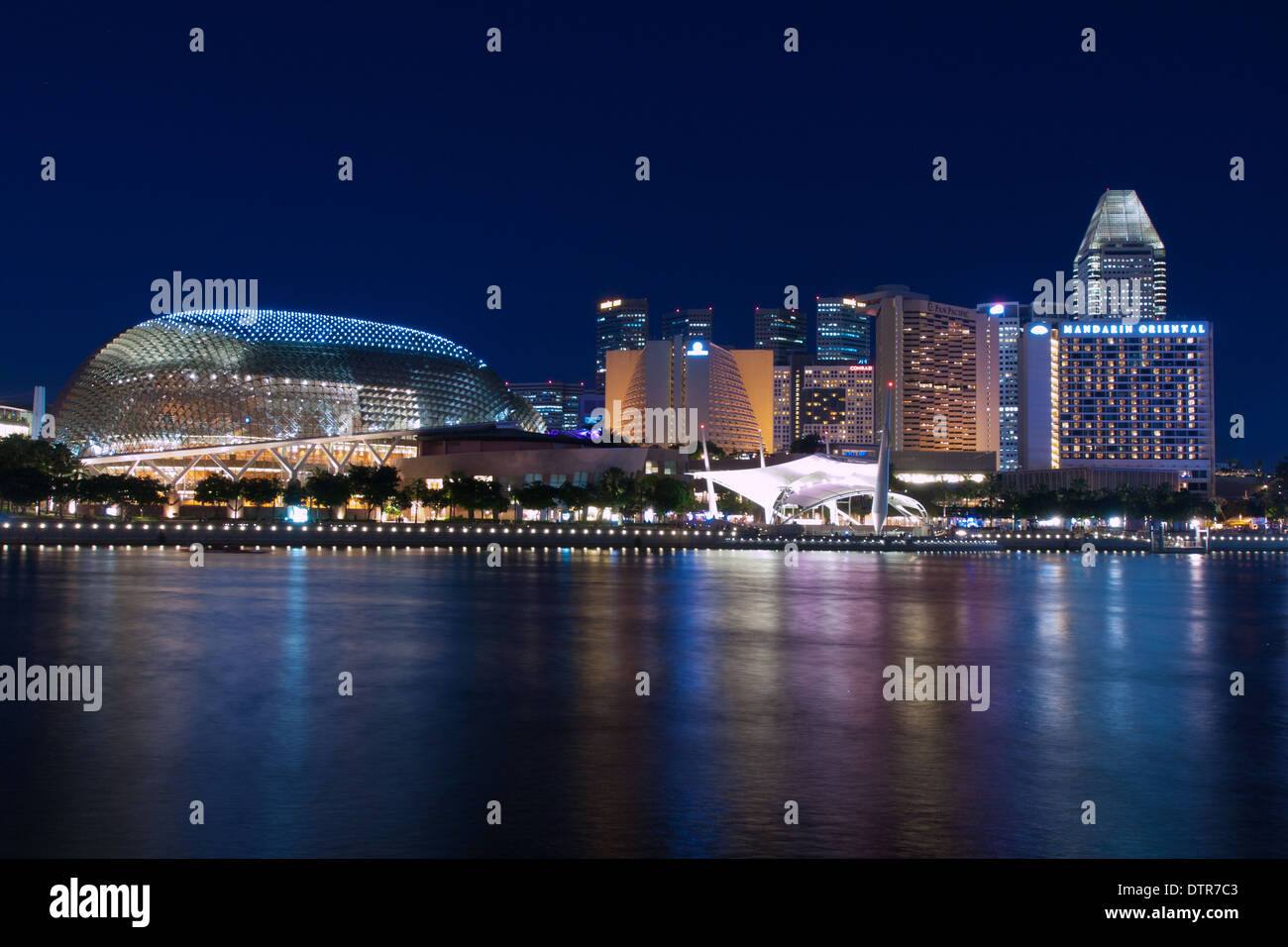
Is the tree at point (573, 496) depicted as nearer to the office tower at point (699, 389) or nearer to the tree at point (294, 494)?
the tree at point (294, 494)

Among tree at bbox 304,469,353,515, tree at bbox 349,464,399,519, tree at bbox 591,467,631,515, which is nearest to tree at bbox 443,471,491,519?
tree at bbox 349,464,399,519

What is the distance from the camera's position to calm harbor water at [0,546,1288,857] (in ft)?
33.5

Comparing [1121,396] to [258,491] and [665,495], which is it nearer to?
[665,495]

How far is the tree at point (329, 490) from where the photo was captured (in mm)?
91625

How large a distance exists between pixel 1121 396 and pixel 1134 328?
455 inches

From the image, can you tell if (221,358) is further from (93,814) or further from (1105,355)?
(1105,355)

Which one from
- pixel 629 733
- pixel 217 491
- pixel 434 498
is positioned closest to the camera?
pixel 629 733

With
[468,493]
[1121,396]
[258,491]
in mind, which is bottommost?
[468,493]

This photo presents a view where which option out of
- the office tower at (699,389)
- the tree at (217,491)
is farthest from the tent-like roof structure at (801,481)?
the office tower at (699,389)

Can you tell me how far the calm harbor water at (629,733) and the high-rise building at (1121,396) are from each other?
167 meters

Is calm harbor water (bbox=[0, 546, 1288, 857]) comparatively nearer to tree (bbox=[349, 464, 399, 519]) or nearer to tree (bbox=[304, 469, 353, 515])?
tree (bbox=[304, 469, 353, 515])

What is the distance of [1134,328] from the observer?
190 meters

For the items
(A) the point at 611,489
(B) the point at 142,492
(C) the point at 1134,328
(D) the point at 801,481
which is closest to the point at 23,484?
(B) the point at 142,492
